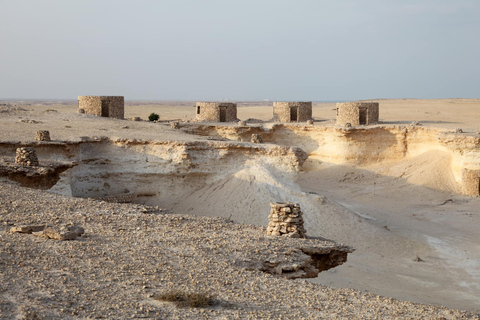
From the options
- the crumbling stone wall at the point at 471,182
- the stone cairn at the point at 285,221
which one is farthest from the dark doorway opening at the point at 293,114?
the stone cairn at the point at 285,221

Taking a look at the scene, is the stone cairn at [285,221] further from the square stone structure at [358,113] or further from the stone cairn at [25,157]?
the square stone structure at [358,113]

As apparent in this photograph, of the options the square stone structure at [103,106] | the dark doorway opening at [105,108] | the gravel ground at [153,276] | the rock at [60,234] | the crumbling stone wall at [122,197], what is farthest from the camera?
the dark doorway opening at [105,108]

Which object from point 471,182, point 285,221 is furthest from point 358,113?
point 285,221

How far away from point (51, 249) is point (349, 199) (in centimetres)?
1851

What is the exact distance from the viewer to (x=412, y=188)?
27.0m

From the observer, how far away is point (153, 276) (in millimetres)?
8547

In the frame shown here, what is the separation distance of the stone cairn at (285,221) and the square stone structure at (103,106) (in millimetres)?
19044

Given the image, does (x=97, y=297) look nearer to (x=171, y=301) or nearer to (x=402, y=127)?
(x=171, y=301)

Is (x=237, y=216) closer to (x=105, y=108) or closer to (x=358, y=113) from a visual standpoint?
(x=105, y=108)

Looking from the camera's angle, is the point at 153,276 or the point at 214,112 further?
the point at 214,112

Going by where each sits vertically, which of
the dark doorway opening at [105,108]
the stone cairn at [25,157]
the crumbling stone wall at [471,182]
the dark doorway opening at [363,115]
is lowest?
the crumbling stone wall at [471,182]

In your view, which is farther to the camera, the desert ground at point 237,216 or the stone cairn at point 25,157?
the stone cairn at point 25,157

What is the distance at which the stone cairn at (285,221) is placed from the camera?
11406 mm

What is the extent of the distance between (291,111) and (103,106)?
10142mm
